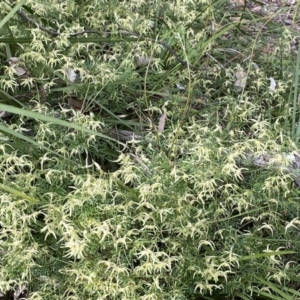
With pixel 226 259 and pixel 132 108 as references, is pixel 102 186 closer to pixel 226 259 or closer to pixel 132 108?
pixel 226 259

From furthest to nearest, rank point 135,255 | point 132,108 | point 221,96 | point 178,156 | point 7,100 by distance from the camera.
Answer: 1. point 221,96
2. point 132,108
3. point 7,100
4. point 178,156
5. point 135,255

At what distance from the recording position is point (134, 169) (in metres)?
1.25

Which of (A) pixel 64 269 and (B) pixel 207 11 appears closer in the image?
(A) pixel 64 269

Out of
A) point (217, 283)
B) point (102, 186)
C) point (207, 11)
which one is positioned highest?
point (207, 11)

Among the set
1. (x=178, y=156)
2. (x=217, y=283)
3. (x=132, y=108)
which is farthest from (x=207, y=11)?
(x=217, y=283)

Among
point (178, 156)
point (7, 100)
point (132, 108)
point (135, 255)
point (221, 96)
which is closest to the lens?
point (135, 255)

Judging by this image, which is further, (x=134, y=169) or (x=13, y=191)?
(x=134, y=169)

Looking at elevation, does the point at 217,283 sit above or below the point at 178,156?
below

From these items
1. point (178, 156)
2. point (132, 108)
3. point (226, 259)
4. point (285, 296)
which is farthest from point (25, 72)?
point (285, 296)

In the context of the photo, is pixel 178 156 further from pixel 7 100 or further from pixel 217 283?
pixel 7 100

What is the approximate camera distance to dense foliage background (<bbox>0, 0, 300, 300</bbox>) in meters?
1.14

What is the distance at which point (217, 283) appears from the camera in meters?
1.23

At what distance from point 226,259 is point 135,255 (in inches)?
8.1

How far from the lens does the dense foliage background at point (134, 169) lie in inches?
44.9
